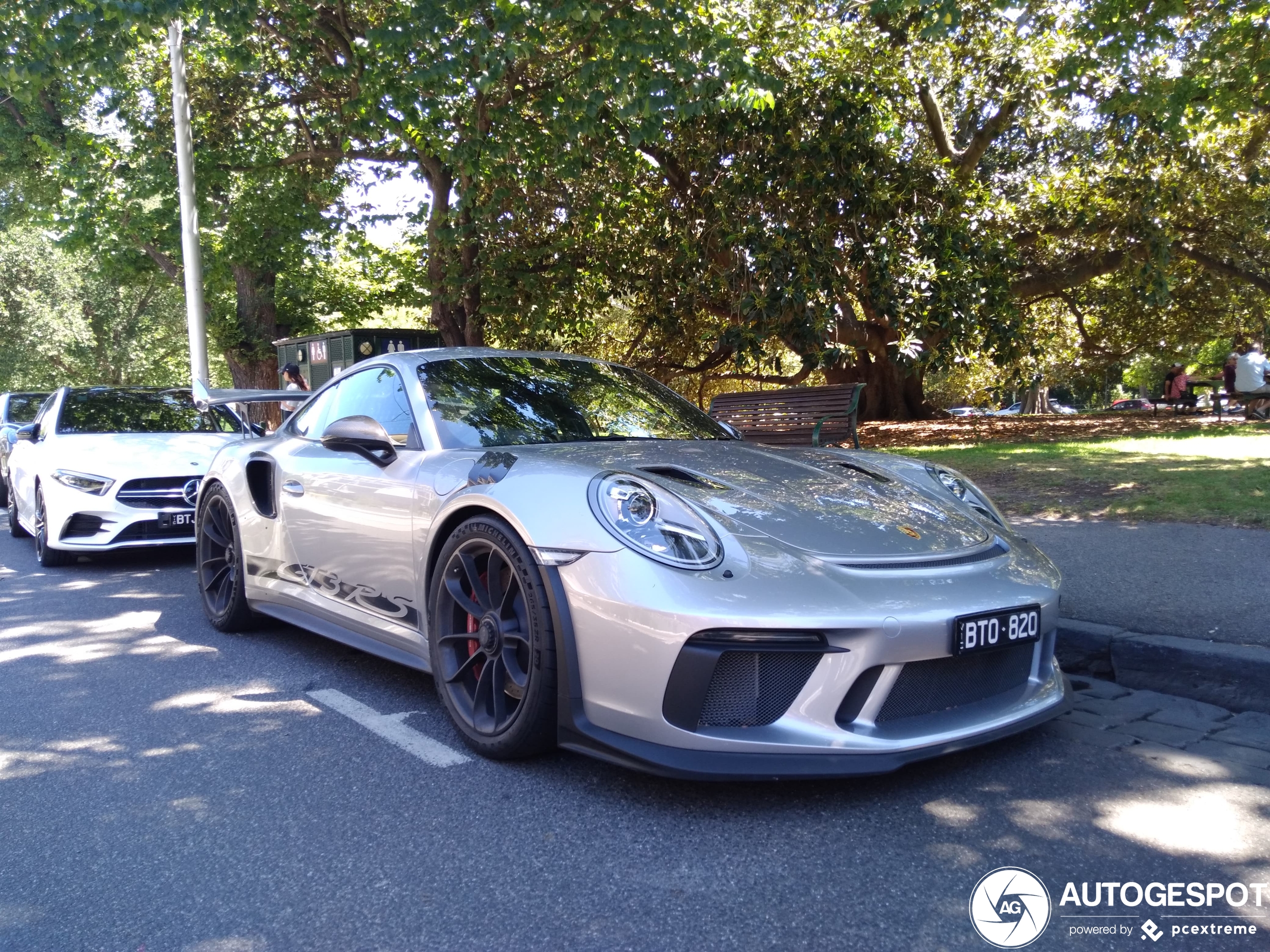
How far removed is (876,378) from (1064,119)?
25.2 ft

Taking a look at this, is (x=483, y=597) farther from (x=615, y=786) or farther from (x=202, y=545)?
(x=202, y=545)

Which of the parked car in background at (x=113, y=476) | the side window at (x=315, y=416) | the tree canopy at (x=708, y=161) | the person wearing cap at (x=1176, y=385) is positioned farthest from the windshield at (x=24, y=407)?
the person wearing cap at (x=1176, y=385)

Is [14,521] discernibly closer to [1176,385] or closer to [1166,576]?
[1166,576]

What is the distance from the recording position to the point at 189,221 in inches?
499

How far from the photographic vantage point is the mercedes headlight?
13.0 feet

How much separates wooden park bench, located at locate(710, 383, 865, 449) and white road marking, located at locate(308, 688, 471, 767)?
5.71 metres

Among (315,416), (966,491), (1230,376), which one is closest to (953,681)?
(966,491)

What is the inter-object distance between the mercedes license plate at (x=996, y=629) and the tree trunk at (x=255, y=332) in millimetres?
17169

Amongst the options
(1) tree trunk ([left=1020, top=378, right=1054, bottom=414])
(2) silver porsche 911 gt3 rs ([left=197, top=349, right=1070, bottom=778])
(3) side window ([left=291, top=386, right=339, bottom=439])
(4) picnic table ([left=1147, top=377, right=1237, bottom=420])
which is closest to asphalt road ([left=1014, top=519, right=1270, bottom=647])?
(2) silver porsche 911 gt3 rs ([left=197, top=349, right=1070, bottom=778])

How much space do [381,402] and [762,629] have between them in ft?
7.98

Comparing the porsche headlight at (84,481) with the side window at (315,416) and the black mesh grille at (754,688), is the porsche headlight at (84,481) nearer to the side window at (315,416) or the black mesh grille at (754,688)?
the side window at (315,416)

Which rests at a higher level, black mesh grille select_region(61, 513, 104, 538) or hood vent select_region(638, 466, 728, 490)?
hood vent select_region(638, 466, 728, 490)

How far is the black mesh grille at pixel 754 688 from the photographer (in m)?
2.82

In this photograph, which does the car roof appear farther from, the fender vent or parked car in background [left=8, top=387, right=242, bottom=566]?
parked car in background [left=8, top=387, right=242, bottom=566]
